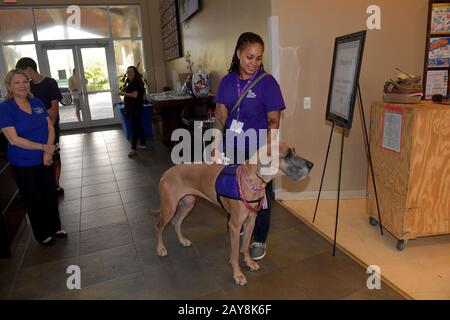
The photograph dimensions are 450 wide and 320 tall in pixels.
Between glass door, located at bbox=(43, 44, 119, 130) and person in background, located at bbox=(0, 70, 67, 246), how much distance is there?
6.91m

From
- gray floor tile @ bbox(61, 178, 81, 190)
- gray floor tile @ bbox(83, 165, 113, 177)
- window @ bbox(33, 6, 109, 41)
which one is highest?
window @ bbox(33, 6, 109, 41)

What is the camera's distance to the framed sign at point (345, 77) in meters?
2.35

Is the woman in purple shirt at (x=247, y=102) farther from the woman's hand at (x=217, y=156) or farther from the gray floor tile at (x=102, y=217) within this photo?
the gray floor tile at (x=102, y=217)

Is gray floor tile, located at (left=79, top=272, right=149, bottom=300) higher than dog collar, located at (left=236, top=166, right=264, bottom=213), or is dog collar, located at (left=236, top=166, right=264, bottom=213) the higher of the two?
dog collar, located at (left=236, top=166, right=264, bottom=213)

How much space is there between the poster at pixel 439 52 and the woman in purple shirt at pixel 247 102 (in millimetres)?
1888

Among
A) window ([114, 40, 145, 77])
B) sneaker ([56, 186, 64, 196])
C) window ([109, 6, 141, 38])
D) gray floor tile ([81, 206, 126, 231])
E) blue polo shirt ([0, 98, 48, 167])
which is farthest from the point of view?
window ([114, 40, 145, 77])

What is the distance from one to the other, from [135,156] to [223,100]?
3.85 metres

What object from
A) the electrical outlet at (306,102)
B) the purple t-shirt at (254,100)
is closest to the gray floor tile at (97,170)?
the electrical outlet at (306,102)

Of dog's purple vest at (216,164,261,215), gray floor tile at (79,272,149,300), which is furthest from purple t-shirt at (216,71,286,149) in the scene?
gray floor tile at (79,272,149,300)

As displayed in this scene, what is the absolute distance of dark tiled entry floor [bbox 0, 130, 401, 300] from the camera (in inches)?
86.7

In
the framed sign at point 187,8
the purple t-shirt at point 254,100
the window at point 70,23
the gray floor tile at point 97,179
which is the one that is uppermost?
the window at point 70,23

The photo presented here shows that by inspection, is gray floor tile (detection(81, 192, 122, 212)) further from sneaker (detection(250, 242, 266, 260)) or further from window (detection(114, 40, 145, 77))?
window (detection(114, 40, 145, 77))

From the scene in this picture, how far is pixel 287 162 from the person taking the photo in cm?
196

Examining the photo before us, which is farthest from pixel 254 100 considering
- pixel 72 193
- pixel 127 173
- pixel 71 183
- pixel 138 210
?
pixel 71 183
